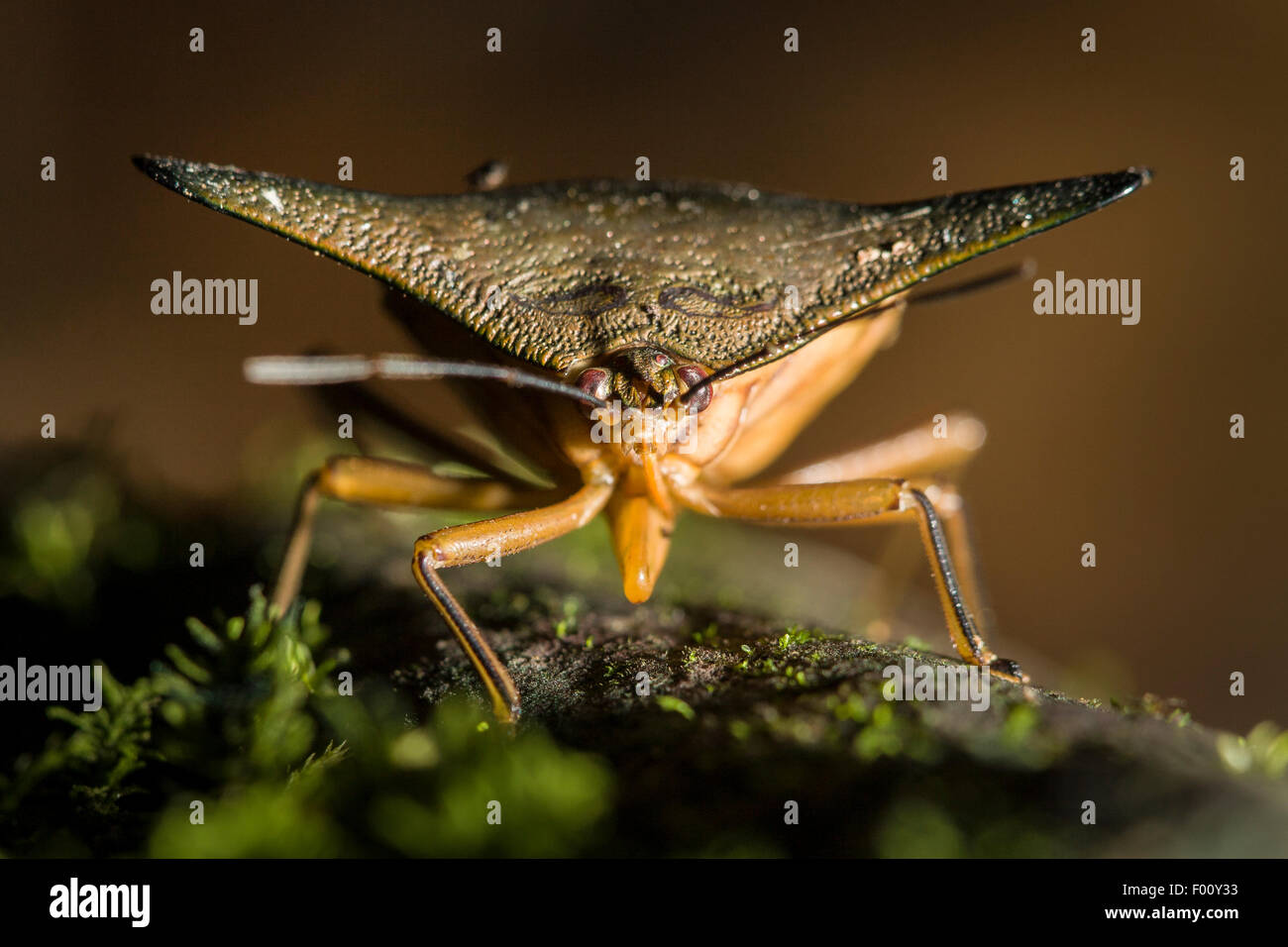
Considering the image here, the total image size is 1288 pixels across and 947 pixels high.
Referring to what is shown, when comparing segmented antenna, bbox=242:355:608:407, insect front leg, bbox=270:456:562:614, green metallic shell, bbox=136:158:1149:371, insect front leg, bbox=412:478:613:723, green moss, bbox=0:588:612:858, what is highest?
green metallic shell, bbox=136:158:1149:371

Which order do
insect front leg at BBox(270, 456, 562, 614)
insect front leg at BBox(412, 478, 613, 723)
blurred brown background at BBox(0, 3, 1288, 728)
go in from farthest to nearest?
blurred brown background at BBox(0, 3, 1288, 728), insect front leg at BBox(270, 456, 562, 614), insect front leg at BBox(412, 478, 613, 723)

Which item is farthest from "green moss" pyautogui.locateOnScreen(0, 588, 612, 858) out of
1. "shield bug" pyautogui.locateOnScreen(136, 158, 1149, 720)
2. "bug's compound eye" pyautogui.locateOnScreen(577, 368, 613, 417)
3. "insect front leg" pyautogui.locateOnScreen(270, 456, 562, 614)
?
"bug's compound eye" pyautogui.locateOnScreen(577, 368, 613, 417)

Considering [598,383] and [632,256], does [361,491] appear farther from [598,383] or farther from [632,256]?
[632,256]

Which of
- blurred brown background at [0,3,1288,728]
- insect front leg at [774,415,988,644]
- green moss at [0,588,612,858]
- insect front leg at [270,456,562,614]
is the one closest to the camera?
green moss at [0,588,612,858]

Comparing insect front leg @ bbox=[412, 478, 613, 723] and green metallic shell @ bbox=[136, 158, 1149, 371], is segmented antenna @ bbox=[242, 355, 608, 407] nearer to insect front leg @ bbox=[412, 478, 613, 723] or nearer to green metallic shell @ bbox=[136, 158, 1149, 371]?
green metallic shell @ bbox=[136, 158, 1149, 371]

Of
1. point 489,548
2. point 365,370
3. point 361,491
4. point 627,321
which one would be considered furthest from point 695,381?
point 361,491

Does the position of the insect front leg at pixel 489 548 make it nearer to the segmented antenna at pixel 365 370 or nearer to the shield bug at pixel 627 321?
the shield bug at pixel 627 321

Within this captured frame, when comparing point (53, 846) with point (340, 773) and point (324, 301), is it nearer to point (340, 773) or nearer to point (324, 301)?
point (340, 773)

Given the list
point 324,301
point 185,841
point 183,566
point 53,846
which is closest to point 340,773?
point 185,841
